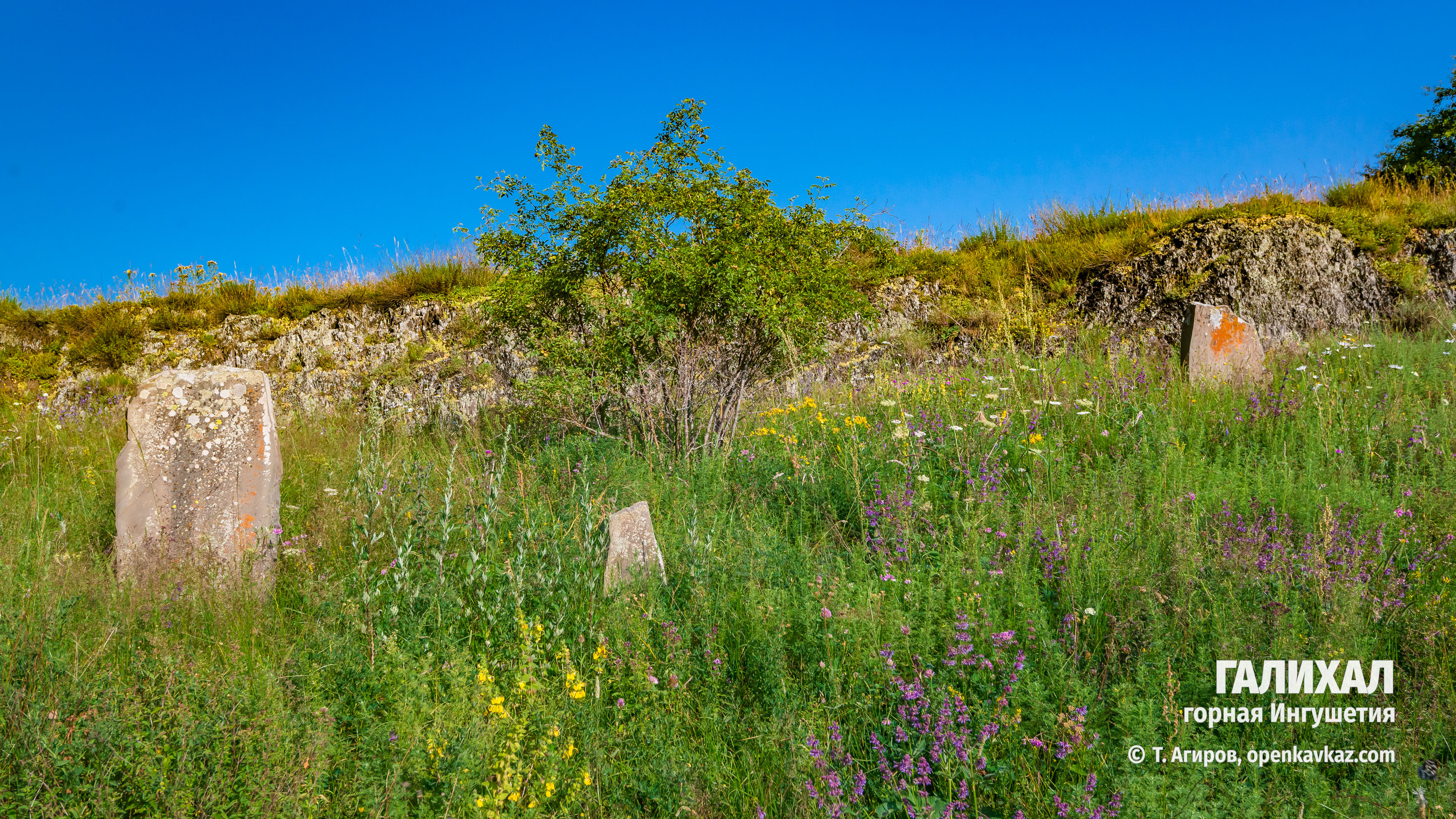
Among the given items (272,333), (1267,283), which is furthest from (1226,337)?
Answer: (272,333)

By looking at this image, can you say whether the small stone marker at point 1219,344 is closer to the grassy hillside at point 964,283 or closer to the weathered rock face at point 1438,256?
the grassy hillside at point 964,283

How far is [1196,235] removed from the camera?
32.4ft

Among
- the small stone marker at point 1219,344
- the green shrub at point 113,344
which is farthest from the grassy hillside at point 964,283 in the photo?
the small stone marker at point 1219,344

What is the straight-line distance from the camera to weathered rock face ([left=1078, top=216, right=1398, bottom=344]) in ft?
31.0

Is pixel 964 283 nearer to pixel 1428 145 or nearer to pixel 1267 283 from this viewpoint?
pixel 1267 283

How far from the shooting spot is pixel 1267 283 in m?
9.48

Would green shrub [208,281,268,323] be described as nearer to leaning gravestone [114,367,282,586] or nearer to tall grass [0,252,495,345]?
tall grass [0,252,495,345]

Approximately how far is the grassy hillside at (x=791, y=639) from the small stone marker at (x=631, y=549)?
109mm

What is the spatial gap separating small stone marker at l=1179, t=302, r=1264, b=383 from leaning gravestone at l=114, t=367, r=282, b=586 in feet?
26.3

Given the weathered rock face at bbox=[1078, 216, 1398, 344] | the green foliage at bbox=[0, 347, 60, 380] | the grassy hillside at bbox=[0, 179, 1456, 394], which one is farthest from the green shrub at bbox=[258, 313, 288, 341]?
the weathered rock face at bbox=[1078, 216, 1398, 344]

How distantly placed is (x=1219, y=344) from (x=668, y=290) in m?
5.73

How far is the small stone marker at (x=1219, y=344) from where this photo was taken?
7195 millimetres

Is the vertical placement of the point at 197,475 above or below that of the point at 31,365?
below

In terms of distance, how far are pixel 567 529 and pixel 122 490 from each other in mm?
2750
